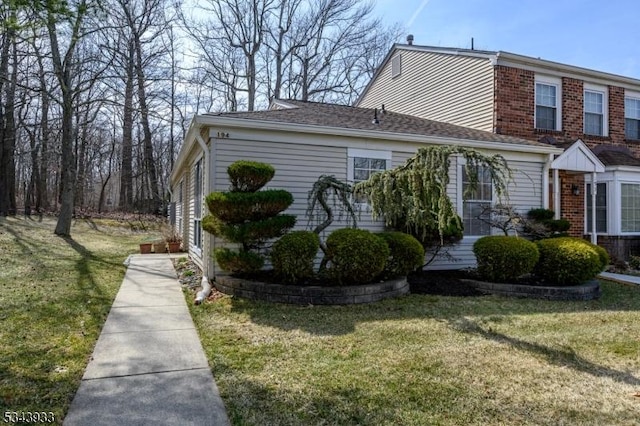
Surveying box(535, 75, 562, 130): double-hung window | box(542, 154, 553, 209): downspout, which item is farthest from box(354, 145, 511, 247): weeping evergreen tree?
box(535, 75, 562, 130): double-hung window

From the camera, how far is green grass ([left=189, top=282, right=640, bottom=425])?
3.03 m

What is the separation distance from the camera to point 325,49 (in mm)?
A: 26328

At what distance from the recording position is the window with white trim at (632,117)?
12789 millimetres

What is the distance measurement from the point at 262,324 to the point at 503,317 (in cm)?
319

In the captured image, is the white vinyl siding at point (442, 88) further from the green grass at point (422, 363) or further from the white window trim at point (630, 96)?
the green grass at point (422, 363)

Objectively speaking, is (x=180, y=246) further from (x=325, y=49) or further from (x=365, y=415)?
(x=325, y=49)

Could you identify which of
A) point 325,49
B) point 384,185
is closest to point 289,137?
point 384,185

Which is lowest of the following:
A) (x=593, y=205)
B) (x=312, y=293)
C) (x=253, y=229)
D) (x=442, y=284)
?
(x=442, y=284)

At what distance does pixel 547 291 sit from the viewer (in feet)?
23.2

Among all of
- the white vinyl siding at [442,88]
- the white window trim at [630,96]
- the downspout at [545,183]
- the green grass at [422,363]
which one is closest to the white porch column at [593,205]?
the downspout at [545,183]

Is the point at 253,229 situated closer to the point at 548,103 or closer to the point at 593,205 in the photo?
the point at 593,205

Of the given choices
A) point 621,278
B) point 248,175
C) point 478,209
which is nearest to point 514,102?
point 478,209

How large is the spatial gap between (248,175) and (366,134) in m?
2.96

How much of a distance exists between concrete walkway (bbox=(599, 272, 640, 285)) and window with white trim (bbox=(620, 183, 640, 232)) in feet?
7.11
